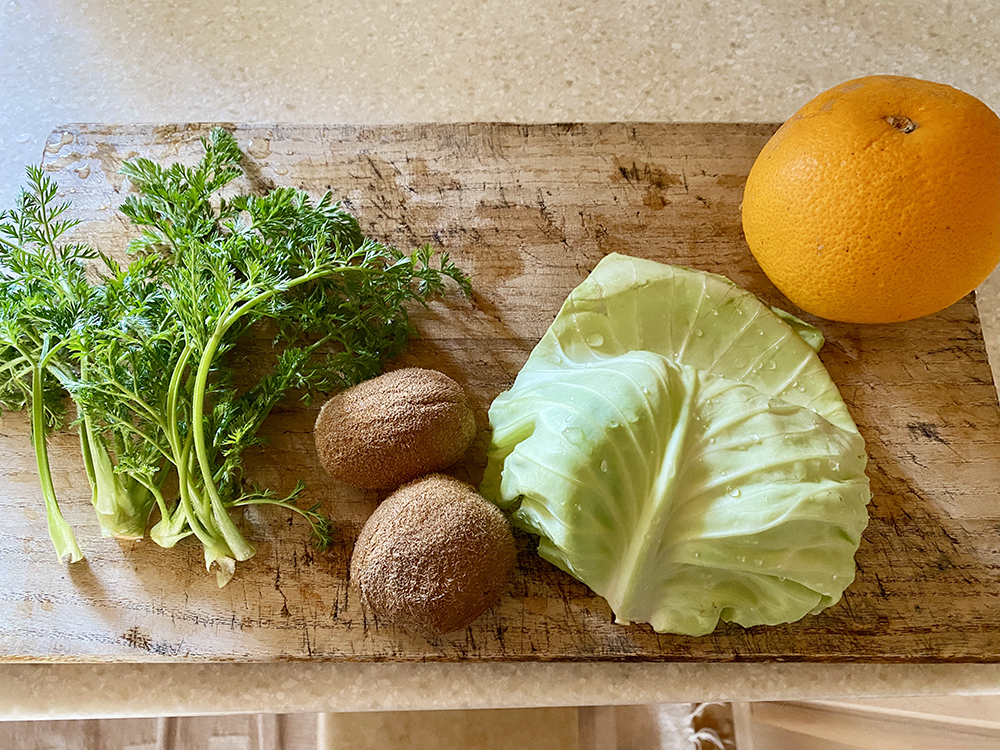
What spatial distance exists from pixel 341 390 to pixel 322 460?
115 millimetres

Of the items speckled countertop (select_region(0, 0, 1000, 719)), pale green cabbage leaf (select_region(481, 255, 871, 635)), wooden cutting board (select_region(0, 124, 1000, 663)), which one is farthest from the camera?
speckled countertop (select_region(0, 0, 1000, 719))

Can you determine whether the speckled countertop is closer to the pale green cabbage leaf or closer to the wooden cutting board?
the wooden cutting board

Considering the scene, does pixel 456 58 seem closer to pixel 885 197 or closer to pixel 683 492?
pixel 885 197

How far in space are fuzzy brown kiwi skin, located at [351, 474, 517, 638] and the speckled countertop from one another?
82 cm

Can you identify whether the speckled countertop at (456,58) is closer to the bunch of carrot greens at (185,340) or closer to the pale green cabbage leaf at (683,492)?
the bunch of carrot greens at (185,340)

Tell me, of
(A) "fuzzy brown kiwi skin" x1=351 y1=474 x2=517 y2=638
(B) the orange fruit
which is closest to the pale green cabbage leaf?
(A) "fuzzy brown kiwi skin" x1=351 y1=474 x2=517 y2=638

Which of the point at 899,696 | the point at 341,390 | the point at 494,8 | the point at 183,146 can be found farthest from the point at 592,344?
the point at 494,8

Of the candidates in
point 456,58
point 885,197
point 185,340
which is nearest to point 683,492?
point 885,197

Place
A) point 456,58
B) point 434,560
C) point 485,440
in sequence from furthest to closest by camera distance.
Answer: point 456,58
point 485,440
point 434,560

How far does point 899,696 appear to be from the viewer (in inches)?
40.3

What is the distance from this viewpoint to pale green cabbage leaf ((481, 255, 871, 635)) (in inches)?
35.3

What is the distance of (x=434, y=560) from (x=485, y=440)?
0.77 feet

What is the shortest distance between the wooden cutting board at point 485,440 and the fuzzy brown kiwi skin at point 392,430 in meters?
0.08

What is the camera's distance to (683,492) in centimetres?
91
